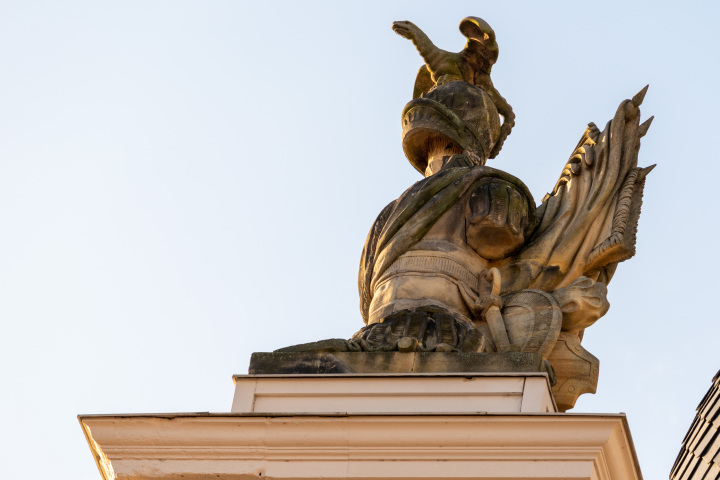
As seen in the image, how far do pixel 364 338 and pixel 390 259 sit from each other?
1164mm

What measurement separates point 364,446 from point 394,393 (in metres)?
0.59

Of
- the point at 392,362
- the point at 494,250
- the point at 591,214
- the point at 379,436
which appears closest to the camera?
the point at 379,436

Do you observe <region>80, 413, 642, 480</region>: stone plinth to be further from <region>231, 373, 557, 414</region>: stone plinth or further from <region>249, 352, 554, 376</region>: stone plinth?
<region>249, 352, 554, 376</region>: stone plinth

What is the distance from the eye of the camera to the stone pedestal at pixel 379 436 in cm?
932

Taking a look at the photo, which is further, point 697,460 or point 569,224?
point 697,460

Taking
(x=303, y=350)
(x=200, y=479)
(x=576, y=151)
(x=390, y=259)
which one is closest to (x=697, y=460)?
(x=576, y=151)

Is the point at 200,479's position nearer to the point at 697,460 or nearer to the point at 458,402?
the point at 458,402

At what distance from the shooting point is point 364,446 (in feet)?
31.3

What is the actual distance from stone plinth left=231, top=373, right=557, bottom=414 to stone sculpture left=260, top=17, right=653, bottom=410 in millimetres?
450

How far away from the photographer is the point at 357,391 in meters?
10.2

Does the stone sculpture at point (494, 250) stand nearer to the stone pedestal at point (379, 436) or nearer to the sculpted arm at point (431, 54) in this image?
the stone pedestal at point (379, 436)

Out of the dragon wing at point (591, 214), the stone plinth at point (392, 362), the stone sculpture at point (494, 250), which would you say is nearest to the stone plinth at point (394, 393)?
the stone plinth at point (392, 362)

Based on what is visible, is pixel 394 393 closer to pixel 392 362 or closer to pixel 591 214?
pixel 392 362

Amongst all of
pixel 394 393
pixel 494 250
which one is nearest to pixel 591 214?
pixel 494 250
